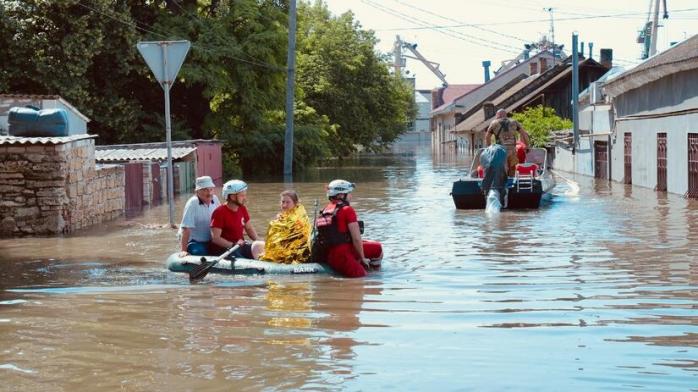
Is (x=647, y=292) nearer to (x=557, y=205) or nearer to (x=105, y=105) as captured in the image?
(x=557, y=205)

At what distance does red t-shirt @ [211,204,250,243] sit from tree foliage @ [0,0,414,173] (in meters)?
26.4

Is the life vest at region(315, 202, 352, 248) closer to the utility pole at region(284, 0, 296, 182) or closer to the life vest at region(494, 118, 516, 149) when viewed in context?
the life vest at region(494, 118, 516, 149)

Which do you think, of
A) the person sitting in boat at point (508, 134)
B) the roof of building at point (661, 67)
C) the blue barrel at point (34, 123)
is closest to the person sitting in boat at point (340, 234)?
the blue barrel at point (34, 123)

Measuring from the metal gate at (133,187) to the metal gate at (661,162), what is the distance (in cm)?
1434

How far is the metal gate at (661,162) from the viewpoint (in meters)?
30.7

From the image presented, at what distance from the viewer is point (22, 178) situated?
61.4 feet

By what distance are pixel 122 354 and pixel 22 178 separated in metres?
11.1

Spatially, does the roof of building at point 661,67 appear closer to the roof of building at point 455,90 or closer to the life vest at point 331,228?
the life vest at point 331,228

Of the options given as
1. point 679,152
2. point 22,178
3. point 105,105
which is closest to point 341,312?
point 22,178

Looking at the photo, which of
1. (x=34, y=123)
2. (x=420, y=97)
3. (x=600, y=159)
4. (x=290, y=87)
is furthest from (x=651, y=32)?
(x=420, y=97)

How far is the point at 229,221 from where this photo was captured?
45.1 ft

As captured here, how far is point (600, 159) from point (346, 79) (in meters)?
32.2

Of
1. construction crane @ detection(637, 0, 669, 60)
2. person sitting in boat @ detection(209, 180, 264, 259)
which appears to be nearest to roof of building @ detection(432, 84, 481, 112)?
construction crane @ detection(637, 0, 669, 60)

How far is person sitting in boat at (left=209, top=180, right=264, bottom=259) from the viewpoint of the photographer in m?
13.6
